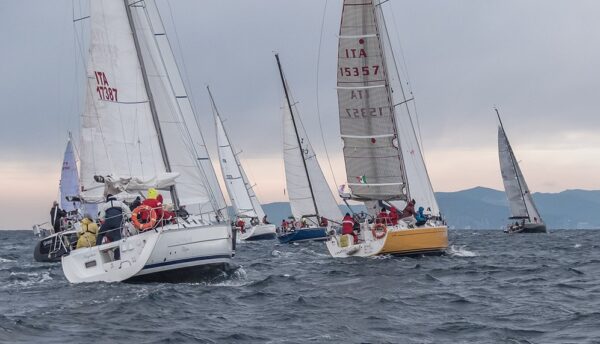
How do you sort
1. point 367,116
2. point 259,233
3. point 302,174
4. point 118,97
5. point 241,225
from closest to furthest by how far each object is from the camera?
point 118,97, point 367,116, point 302,174, point 241,225, point 259,233

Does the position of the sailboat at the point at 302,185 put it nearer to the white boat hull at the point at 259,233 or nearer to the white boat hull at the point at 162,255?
the white boat hull at the point at 259,233

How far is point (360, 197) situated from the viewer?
108 ft

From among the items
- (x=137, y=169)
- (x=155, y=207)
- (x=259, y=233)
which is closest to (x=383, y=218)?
(x=137, y=169)

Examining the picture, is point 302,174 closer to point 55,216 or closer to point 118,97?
point 55,216

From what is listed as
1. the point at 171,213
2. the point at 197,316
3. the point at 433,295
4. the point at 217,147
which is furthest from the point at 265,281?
the point at 217,147

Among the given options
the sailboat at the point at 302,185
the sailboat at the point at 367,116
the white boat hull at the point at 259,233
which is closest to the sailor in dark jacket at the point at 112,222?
the sailboat at the point at 367,116

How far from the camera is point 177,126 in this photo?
86.5ft

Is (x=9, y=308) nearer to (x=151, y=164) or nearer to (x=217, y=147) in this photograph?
(x=151, y=164)

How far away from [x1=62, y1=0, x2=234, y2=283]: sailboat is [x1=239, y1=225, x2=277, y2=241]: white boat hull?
3533 centimetres

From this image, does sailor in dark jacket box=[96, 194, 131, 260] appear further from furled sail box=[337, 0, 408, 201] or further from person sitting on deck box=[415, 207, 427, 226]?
furled sail box=[337, 0, 408, 201]

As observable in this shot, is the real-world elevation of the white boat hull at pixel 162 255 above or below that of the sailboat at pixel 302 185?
below

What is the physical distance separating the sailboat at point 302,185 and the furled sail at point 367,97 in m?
16.0

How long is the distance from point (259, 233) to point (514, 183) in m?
24.4

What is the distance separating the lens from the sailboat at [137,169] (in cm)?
2003
